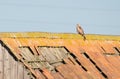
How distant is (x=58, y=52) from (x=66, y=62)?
0.69 meters

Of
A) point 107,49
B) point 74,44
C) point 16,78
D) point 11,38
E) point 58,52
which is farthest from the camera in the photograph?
point 107,49

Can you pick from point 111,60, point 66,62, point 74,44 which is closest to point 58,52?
point 66,62

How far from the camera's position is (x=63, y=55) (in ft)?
66.7

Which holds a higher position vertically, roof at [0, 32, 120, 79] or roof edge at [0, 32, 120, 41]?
roof edge at [0, 32, 120, 41]

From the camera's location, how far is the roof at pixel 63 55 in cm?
1838

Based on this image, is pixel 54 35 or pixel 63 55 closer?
pixel 63 55

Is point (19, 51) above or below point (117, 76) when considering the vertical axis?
above

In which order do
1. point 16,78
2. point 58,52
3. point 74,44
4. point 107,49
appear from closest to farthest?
point 16,78 → point 58,52 → point 74,44 → point 107,49

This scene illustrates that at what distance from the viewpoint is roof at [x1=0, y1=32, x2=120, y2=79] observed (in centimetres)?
1838

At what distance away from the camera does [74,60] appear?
20.6 m

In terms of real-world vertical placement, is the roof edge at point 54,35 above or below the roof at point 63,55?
above

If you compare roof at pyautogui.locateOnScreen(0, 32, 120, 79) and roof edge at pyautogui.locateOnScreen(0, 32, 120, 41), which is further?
roof edge at pyautogui.locateOnScreen(0, 32, 120, 41)

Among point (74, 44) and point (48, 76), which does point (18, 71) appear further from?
point (74, 44)

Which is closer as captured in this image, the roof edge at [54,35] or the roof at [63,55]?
the roof at [63,55]
